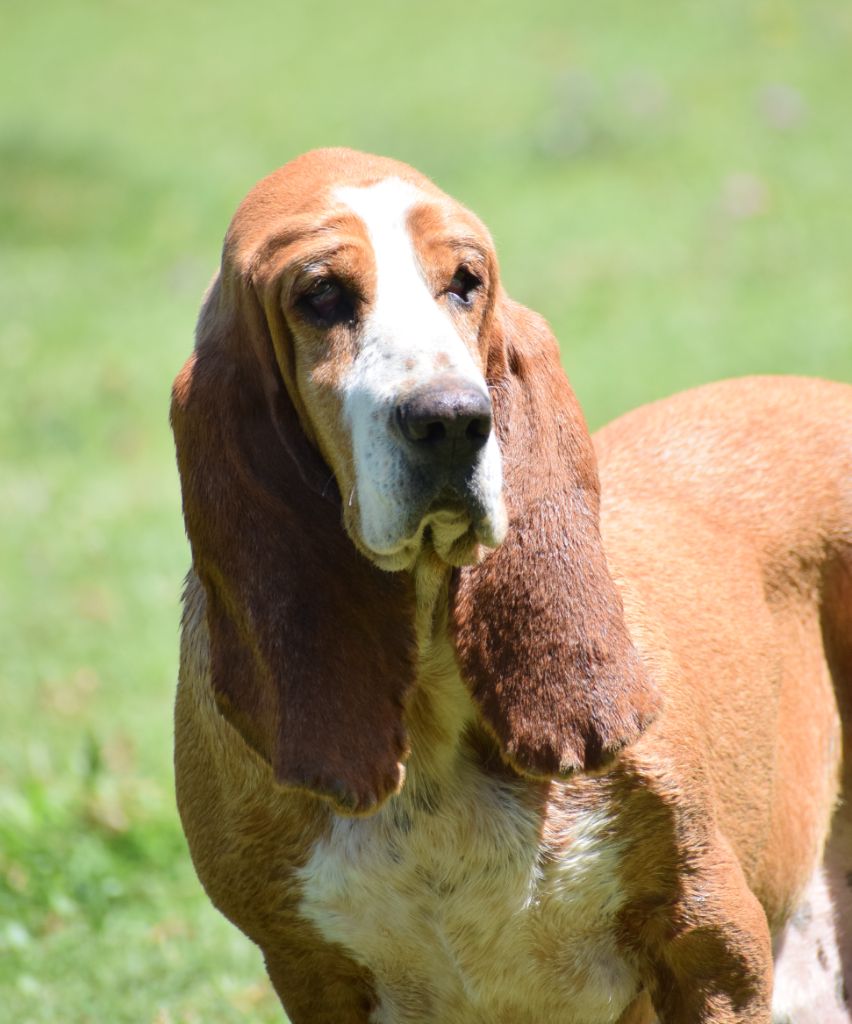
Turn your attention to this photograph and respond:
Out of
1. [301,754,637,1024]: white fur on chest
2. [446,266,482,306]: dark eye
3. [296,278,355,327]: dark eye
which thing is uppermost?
[446,266,482,306]: dark eye

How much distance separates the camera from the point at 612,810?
134 inches

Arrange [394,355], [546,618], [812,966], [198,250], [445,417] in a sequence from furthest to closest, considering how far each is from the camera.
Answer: [198,250]
[812,966]
[546,618]
[394,355]
[445,417]

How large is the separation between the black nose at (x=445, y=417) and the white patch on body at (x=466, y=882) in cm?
71

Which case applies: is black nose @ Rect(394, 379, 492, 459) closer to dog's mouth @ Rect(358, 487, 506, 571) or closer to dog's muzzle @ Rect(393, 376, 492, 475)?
dog's muzzle @ Rect(393, 376, 492, 475)

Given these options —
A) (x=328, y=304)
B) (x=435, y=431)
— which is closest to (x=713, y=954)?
(x=435, y=431)

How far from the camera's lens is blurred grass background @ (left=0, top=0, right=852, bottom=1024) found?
576 centimetres

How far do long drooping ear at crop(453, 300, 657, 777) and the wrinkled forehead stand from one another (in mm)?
286

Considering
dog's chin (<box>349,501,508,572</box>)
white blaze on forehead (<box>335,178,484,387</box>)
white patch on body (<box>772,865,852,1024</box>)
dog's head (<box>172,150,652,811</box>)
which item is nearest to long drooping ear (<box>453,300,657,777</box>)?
dog's head (<box>172,150,652,811</box>)

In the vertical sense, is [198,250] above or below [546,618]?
above

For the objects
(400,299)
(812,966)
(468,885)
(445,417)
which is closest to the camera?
(445,417)

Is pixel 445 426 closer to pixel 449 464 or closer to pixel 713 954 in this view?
pixel 449 464

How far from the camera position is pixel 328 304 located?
125 inches

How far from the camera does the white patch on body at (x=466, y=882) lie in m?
3.37

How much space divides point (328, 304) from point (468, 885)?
1.26m
